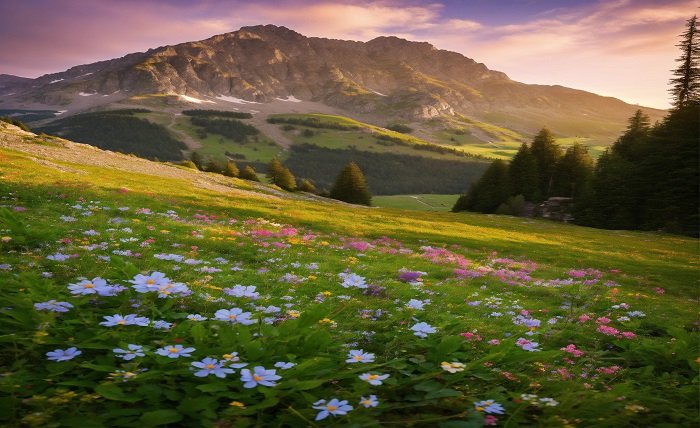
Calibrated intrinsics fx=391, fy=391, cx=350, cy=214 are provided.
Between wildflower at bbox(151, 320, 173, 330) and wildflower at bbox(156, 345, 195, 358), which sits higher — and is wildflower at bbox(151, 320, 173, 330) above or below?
below

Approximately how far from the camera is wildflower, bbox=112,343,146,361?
2.71 meters

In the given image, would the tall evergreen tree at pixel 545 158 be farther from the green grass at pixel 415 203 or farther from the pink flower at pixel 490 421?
the pink flower at pixel 490 421

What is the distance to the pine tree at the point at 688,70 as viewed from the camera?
62.4m

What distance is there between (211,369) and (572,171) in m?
101

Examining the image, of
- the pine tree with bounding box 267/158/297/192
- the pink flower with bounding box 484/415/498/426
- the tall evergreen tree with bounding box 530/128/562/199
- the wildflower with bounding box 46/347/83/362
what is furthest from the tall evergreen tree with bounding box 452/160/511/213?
the wildflower with bounding box 46/347/83/362

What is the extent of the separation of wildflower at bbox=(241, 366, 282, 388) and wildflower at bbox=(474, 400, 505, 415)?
1.34m

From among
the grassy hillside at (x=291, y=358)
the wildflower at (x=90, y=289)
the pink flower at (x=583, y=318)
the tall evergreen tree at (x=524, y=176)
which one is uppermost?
the tall evergreen tree at (x=524, y=176)

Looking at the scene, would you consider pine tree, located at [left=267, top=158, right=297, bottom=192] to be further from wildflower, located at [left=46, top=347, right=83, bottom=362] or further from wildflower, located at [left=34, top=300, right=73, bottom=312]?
wildflower, located at [left=46, top=347, right=83, bottom=362]

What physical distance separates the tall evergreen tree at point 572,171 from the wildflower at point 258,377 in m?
93.8

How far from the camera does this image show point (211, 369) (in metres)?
2.68

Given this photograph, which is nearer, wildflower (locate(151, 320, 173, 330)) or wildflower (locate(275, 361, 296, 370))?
wildflower (locate(275, 361, 296, 370))

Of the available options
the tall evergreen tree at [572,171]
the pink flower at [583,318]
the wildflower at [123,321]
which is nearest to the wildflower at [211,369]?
the wildflower at [123,321]

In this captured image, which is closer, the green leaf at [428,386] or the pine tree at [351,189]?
the green leaf at [428,386]

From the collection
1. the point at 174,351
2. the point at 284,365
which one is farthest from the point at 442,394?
the point at 174,351
